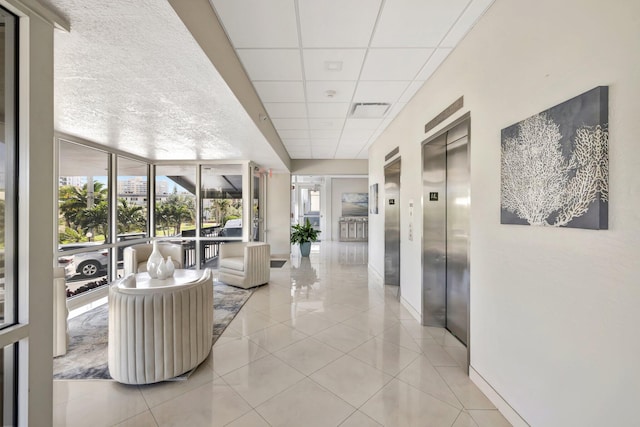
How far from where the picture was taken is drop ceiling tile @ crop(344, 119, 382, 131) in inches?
181

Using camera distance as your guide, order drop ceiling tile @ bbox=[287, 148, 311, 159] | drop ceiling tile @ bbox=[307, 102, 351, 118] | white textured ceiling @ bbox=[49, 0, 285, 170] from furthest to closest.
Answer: drop ceiling tile @ bbox=[287, 148, 311, 159]
drop ceiling tile @ bbox=[307, 102, 351, 118]
white textured ceiling @ bbox=[49, 0, 285, 170]

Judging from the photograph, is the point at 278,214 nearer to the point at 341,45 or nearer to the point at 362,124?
the point at 362,124

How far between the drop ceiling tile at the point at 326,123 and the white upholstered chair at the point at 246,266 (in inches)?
96.6

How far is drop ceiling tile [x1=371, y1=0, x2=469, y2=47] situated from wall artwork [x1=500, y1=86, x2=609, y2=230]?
1.02 meters

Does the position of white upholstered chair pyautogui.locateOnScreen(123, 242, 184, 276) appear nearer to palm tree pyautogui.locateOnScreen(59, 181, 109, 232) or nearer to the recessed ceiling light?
palm tree pyautogui.locateOnScreen(59, 181, 109, 232)

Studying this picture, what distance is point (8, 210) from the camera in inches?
53.6

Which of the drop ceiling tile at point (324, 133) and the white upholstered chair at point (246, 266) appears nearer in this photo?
the white upholstered chair at point (246, 266)

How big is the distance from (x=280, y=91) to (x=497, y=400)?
12.4ft

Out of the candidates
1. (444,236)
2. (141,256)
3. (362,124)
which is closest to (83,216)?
(141,256)

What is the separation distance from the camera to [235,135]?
4113 mm

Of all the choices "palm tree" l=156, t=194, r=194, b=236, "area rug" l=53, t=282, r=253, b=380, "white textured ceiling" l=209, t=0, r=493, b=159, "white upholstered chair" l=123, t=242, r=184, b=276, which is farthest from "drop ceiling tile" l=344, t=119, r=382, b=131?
"palm tree" l=156, t=194, r=194, b=236

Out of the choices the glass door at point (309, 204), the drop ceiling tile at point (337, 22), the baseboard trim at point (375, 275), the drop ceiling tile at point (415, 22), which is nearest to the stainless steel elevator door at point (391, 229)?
the baseboard trim at point (375, 275)

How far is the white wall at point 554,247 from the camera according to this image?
1.19m

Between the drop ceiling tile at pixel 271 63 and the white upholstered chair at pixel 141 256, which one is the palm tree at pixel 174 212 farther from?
the drop ceiling tile at pixel 271 63
